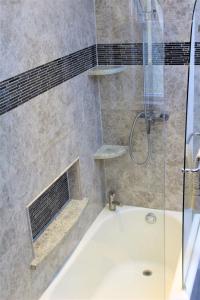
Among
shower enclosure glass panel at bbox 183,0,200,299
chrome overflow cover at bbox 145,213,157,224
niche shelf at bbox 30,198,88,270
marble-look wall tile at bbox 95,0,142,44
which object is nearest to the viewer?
shower enclosure glass panel at bbox 183,0,200,299

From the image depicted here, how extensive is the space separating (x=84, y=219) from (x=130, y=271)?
1.79ft

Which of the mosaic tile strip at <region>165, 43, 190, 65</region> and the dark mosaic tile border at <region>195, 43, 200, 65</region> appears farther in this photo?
the mosaic tile strip at <region>165, 43, 190, 65</region>

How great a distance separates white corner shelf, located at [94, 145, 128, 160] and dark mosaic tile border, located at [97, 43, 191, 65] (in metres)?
0.64

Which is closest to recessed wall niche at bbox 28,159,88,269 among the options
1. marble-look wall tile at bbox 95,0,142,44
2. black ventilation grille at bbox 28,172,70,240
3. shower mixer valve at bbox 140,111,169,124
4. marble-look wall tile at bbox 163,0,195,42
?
black ventilation grille at bbox 28,172,70,240

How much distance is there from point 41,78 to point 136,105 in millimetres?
996

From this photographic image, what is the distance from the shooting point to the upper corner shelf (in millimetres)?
2896

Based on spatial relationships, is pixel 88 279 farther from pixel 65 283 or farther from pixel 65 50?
pixel 65 50

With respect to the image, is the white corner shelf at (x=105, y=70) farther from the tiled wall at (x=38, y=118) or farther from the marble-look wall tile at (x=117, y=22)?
the marble-look wall tile at (x=117, y=22)

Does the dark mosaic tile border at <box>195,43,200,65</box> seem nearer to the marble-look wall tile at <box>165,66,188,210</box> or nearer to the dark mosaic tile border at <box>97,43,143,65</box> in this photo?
the marble-look wall tile at <box>165,66,188,210</box>

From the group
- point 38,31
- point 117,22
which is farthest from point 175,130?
point 38,31

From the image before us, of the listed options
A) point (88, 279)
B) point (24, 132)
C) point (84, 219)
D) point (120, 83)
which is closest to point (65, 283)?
point (88, 279)

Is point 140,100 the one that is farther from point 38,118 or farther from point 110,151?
point 38,118

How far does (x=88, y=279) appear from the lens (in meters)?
2.85

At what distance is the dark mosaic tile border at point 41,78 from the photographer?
75.8 inches
